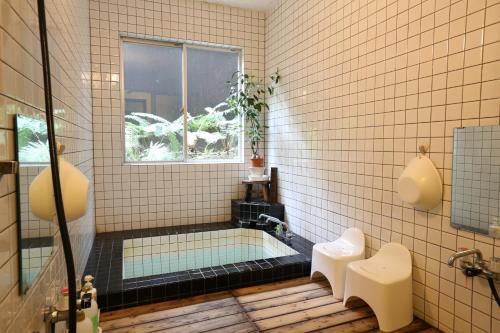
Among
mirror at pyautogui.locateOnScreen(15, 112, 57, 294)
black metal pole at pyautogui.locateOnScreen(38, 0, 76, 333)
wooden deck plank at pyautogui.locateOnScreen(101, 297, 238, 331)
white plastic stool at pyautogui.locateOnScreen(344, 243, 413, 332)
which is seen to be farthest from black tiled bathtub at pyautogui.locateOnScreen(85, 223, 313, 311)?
black metal pole at pyautogui.locateOnScreen(38, 0, 76, 333)

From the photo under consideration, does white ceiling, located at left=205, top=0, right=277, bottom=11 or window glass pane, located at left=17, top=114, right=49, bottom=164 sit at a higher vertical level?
white ceiling, located at left=205, top=0, right=277, bottom=11

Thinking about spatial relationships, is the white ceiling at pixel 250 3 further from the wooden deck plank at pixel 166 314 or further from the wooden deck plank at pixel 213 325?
the wooden deck plank at pixel 213 325

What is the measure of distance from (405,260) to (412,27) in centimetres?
148

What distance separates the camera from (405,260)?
78.3 inches

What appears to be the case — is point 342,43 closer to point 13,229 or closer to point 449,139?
point 449,139

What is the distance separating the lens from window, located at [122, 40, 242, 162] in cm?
350

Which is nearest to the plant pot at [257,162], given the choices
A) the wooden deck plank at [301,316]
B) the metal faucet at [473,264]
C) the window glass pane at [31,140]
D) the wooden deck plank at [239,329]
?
the wooden deck plank at [301,316]

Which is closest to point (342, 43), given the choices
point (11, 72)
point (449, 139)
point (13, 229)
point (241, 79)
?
point (449, 139)

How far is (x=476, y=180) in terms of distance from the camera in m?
1.62

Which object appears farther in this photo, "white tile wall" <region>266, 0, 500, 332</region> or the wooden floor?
the wooden floor

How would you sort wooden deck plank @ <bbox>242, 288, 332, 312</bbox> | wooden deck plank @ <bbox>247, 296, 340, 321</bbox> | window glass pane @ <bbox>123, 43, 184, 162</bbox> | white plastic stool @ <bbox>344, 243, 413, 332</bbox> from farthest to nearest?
1. window glass pane @ <bbox>123, 43, 184, 162</bbox>
2. wooden deck plank @ <bbox>242, 288, 332, 312</bbox>
3. wooden deck plank @ <bbox>247, 296, 340, 321</bbox>
4. white plastic stool @ <bbox>344, 243, 413, 332</bbox>

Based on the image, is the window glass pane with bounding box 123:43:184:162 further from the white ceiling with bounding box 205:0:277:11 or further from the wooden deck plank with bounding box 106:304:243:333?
the wooden deck plank with bounding box 106:304:243:333

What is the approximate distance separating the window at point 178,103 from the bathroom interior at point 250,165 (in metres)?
0.02

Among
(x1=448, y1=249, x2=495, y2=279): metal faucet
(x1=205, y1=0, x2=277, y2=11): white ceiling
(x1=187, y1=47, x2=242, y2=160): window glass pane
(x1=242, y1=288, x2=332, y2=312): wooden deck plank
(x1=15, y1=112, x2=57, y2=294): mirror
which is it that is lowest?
(x1=242, y1=288, x2=332, y2=312): wooden deck plank
